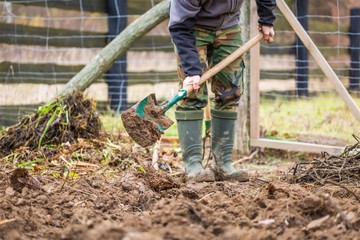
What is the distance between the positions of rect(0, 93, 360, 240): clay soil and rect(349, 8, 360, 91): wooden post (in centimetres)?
149

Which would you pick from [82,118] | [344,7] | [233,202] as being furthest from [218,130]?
[344,7]

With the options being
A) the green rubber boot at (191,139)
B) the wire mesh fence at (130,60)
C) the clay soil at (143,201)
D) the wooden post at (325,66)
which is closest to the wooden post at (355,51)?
the wire mesh fence at (130,60)

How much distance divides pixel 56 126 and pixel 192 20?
1600mm

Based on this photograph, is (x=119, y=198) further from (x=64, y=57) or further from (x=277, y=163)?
(x=64, y=57)

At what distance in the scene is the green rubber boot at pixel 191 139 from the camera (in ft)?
16.4

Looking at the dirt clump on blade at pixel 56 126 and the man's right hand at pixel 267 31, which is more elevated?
the man's right hand at pixel 267 31

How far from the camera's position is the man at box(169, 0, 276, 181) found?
473cm

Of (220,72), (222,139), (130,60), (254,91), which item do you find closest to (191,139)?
(222,139)

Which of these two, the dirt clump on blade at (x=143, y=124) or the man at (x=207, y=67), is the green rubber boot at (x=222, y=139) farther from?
the dirt clump on blade at (x=143, y=124)

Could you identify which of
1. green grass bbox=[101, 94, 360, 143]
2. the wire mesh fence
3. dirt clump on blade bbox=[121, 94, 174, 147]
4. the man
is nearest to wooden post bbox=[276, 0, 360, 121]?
the man

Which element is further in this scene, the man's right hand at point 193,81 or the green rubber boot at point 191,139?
the green rubber boot at point 191,139

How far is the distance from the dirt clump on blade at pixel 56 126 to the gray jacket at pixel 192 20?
1.39 metres

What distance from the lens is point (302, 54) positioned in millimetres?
7961

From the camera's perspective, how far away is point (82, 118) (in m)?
5.86
